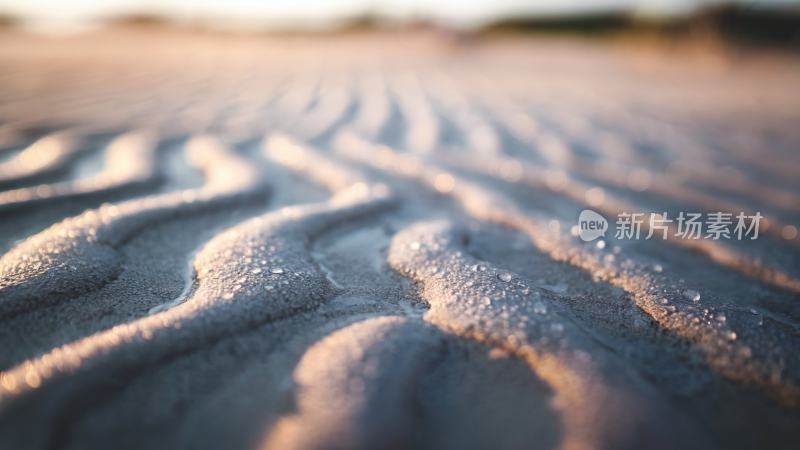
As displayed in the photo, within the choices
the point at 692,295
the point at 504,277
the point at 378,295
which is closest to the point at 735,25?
the point at 692,295

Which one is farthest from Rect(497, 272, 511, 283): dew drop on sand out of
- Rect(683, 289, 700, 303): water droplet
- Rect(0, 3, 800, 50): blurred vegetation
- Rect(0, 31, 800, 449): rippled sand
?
Rect(0, 3, 800, 50): blurred vegetation

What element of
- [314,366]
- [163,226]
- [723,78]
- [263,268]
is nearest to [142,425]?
[314,366]

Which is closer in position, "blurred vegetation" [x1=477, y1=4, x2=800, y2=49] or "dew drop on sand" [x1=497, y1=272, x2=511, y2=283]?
"dew drop on sand" [x1=497, y1=272, x2=511, y2=283]

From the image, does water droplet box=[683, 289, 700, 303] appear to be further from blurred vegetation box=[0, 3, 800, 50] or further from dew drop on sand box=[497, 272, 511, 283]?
blurred vegetation box=[0, 3, 800, 50]

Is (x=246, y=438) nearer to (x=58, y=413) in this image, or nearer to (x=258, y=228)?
(x=58, y=413)

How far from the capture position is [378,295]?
0.81 meters

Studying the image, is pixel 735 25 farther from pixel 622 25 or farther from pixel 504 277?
pixel 504 277

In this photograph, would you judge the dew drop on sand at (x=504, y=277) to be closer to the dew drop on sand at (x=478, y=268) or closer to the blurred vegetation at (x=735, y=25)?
the dew drop on sand at (x=478, y=268)

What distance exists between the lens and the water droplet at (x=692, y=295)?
31.3 inches

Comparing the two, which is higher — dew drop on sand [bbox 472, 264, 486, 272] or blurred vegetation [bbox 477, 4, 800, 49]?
dew drop on sand [bbox 472, 264, 486, 272]

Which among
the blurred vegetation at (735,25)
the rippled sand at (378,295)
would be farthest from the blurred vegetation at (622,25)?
the rippled sand at (378,295)

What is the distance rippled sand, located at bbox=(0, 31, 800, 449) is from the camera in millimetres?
534

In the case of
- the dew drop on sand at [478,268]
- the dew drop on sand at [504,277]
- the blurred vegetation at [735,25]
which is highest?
the dew drop on sand at [478,268]

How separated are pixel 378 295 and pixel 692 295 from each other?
55cm
